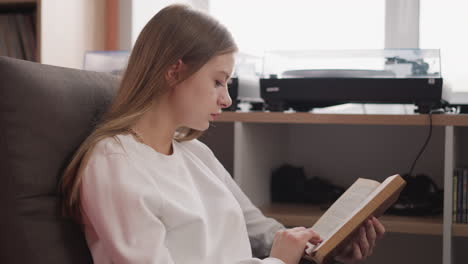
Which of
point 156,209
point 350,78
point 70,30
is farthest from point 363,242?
point 70,30

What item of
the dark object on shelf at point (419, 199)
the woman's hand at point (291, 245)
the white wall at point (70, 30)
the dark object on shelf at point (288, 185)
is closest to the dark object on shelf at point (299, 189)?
the dark object on shelf at point (288, 185)

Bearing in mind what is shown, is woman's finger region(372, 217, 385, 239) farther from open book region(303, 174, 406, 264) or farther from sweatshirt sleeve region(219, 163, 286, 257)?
sweatshirt sleeve region(219, 163, 286, 257)

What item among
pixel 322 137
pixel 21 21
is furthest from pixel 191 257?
pixel 21 21

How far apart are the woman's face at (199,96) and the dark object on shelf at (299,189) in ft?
2.94

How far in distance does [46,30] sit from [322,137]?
1.07 meters

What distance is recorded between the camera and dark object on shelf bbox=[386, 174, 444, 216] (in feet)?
5.59

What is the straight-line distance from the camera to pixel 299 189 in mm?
1960

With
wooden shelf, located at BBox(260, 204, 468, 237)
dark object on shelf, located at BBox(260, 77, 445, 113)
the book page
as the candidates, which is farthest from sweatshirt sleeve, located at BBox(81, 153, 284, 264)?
dark object on shelf, located at BBox(260, 77, 445, 113)

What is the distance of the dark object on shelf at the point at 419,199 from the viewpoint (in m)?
1.71

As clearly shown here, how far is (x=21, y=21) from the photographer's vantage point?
7.01 feet

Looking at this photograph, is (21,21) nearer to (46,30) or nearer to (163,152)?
(46,30)

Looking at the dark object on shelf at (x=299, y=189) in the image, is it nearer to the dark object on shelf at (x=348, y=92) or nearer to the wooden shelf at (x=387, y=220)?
the wooden shelf at (x=387, y=220)

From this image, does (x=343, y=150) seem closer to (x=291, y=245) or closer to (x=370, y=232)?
(x=370, y=232)

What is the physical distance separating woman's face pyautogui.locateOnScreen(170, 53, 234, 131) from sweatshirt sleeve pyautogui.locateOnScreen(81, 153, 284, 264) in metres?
0.19
